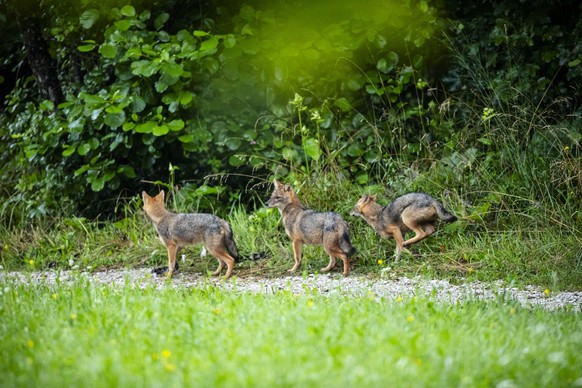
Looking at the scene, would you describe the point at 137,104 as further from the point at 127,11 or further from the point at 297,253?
the point at 297,253

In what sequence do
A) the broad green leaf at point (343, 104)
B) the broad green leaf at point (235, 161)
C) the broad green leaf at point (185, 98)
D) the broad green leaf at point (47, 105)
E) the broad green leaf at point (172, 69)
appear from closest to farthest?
the broad green leaf at point (172, 69) < the broad green leaf at point (185, 98) < the broad green leaf at point (235, 161) < the broad green leaf at point (343, 104) < the broad green leaf at point (47, 105)

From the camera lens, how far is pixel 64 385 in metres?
4.75

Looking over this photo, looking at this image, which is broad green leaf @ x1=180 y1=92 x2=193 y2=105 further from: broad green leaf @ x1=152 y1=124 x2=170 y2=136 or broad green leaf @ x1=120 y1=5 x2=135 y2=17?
broad green leaf @ x1=120 y1=5 x2=135 y2=17

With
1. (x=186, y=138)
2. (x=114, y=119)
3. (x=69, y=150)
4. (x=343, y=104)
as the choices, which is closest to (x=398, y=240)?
(x=343, y=104)

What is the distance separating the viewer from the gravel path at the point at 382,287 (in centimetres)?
770

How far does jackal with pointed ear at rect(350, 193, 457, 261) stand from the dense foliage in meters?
0.97

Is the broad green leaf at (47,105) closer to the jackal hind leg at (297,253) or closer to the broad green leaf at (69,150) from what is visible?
the broad green leaf at (69,150)

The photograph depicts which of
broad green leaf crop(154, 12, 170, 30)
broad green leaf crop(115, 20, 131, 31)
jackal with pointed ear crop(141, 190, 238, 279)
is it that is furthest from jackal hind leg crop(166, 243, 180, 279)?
broad green leaf crop(154, 12, 170, 30)

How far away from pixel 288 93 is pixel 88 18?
9.83ft

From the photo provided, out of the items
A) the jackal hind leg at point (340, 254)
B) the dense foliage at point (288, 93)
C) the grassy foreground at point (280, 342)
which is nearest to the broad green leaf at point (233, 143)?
the dense foliage at point (288, 93)

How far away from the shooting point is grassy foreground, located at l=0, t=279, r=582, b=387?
481 centimetres

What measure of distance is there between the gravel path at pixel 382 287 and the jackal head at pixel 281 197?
961mm

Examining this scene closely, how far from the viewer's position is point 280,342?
5477 mm

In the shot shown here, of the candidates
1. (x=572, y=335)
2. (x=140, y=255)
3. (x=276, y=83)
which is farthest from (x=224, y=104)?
(x=572, y=335)
